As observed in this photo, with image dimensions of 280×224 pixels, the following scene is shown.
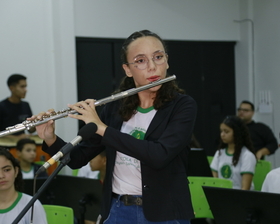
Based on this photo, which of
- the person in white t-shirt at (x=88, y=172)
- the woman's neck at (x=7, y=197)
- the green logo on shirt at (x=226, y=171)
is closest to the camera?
the woman's neck at (x=7, y=197)

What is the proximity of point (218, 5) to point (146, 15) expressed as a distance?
1.27m

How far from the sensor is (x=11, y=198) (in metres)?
2.56

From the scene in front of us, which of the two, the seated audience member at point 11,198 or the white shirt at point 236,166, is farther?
the white shirt at point 236,166

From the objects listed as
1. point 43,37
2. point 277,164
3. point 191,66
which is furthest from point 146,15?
point 277,164

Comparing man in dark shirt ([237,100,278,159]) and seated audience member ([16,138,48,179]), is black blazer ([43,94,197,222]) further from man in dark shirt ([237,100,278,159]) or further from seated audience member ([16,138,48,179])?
man in dark shirt ([237,100,278,159])

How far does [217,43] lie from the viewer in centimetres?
704

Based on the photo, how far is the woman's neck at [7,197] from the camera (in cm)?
254

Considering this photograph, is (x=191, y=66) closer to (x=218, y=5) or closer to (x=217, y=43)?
(x=217, y=43)

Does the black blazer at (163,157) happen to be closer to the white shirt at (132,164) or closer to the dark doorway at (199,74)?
the white shirt at (132,164)

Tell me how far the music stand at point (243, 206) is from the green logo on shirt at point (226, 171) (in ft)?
5.69

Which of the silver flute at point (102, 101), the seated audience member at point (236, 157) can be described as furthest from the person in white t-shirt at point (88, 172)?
the silver flute at point (102, 101)

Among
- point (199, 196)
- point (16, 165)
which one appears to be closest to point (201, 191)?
point (199, 196)

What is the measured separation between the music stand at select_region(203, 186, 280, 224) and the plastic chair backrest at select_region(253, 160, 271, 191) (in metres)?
1.88

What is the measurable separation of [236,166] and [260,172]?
31 centimetres
